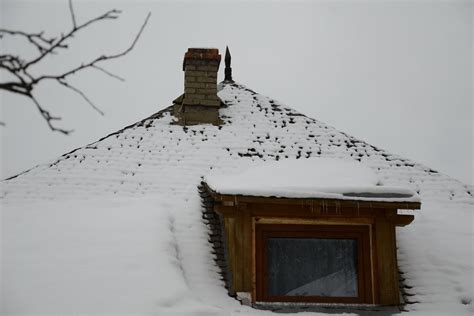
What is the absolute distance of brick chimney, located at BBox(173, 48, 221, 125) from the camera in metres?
8.38

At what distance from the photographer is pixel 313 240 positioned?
5223 mm

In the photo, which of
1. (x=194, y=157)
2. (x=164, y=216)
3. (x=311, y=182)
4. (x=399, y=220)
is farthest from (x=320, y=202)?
(x=194, y=157)

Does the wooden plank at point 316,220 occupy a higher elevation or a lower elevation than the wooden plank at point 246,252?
higher

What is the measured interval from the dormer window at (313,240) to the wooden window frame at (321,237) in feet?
0.04

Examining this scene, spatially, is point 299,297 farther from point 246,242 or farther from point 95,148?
point 95,148

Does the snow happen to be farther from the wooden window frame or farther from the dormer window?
the wooden window frame

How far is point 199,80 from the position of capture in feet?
28.3

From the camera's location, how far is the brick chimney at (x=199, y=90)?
838 cm

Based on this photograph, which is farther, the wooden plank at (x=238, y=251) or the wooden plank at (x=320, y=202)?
the wooden plank at (x=238, y=251)

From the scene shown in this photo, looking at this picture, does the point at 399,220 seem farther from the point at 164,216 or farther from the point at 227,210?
the point at 164,216

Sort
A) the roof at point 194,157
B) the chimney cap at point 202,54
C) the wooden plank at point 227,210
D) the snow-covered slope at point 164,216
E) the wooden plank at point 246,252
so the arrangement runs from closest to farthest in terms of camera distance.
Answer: the snow-covered slope at point 164,216 → the wooden plank at point 246,252 → the wooden plank at point 227,210 → the roof at point 194,157 → the chimney cap at point 202,54

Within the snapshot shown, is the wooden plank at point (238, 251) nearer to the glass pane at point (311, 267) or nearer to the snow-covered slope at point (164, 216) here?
the snow-covered slope at point (164, 216)

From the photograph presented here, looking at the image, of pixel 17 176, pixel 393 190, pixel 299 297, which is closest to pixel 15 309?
pixel 299 297

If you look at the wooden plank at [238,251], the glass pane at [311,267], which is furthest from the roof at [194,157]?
the glass pane at [311,267]
